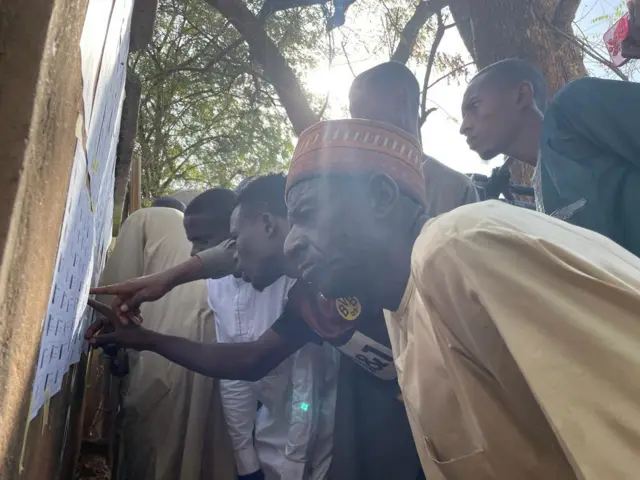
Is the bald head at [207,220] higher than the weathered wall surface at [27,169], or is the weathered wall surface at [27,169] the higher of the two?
the bald head at [207,220]

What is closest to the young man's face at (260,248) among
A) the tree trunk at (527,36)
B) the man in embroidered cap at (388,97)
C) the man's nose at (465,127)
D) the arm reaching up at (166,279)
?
the arm reaching up at (166,279)

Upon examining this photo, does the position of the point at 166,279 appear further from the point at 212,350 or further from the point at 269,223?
the point at 269,223

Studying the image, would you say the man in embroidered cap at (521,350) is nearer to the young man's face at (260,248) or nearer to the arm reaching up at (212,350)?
the arm reaching up at (212,350)

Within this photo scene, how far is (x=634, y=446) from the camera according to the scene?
60 centimetres

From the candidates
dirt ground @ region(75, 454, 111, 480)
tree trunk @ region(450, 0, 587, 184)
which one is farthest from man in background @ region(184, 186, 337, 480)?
tree trunk @ region(450, 0, 587, 184)

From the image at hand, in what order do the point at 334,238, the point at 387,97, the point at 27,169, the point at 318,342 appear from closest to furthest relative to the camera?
the point at 27,169
the point at 334,238
the point at 318,342
the point at 387,97

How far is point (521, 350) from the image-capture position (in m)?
0.70

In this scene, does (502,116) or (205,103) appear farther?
(205,103)

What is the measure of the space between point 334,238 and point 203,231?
157 centimetres

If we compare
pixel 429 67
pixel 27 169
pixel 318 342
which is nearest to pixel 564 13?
pixel 429 67

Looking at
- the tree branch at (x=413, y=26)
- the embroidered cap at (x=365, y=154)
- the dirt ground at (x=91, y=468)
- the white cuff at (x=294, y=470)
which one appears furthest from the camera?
the tree branch at (x=413, y=26)

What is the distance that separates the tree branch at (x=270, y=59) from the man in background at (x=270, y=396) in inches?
124

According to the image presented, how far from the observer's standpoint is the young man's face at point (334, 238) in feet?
5.39

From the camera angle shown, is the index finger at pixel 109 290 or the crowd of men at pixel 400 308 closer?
the crowd of men at pixel 400 308
